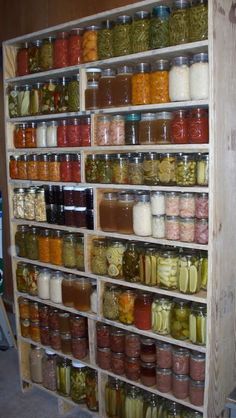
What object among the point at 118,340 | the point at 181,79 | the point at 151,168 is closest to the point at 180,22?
the point at 181,79

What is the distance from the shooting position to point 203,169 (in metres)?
1.61

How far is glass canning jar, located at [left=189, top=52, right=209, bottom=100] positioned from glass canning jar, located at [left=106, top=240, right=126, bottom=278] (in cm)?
70

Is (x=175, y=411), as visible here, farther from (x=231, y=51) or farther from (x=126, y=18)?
(x=126, y=18)

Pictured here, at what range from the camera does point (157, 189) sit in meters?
1.71

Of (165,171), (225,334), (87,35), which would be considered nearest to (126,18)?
(87,35)

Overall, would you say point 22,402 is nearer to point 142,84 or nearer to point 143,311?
point 143,311

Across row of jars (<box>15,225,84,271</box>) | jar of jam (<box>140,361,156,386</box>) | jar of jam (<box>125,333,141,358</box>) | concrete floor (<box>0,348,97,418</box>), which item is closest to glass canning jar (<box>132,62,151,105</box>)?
row of jars (<box>15,225,84,271</box>)

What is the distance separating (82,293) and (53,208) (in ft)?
1.41

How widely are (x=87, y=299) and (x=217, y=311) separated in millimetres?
662

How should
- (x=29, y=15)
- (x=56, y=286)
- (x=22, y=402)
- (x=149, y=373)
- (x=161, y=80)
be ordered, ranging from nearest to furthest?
(x=161, y=80) → (x=149, y=373) → (x=56, y=286) → (x=22, y=402) → (x=29, y=15)

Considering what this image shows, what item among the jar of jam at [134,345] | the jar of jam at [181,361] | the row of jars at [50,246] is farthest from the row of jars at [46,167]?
the jar of jam at [181,361]

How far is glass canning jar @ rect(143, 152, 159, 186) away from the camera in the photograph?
5.70ft

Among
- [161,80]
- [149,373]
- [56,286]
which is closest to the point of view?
[161,80]

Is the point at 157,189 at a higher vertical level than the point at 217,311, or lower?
higher
